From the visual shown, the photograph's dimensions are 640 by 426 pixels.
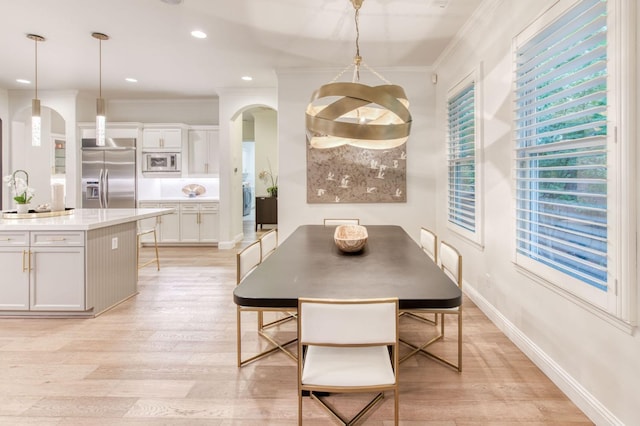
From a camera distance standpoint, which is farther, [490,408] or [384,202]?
[384,202]

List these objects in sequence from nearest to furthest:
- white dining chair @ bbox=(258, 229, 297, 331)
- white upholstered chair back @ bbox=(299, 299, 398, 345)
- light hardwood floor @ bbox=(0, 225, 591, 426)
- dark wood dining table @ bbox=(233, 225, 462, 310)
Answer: white upholstered chair back @ bbox=(299, 299, 398, 345) → dark wood dining table @ bbox=(233, 225, 462, 310) → light hardwood floor @ bbox=(0, 225, 591, 426) → white dining chair @ bbox=(258, 229, 297, 331)

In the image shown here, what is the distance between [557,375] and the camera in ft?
7.29

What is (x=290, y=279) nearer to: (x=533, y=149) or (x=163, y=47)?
(x=533, y=149)

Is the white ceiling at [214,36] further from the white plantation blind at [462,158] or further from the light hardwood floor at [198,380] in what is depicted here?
the light hardwood floor at [198,380]

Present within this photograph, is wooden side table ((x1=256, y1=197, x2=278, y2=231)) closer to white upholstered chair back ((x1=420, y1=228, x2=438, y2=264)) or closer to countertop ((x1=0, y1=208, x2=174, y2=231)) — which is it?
countertop ((x1=0, y1=208, x2=174, y2=231))

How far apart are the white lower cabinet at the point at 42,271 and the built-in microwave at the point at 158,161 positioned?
382 centimetres

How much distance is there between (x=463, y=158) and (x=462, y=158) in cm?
5

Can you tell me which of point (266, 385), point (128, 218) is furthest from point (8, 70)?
point (266, 385)

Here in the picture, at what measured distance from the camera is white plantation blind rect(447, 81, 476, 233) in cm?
378

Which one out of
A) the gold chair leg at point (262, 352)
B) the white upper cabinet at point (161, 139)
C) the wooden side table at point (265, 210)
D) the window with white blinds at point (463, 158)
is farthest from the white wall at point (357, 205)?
the wooden side table at point (265, 210)

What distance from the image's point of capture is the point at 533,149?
2488 millimetres

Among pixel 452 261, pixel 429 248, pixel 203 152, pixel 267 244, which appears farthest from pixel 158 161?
pixel 452 261

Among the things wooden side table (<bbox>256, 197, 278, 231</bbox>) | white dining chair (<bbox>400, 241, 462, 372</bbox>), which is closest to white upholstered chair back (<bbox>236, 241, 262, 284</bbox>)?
white dining chair (<bbox>400, 241, 462, 372</bbox>)

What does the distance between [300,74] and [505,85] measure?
294 centimetres
